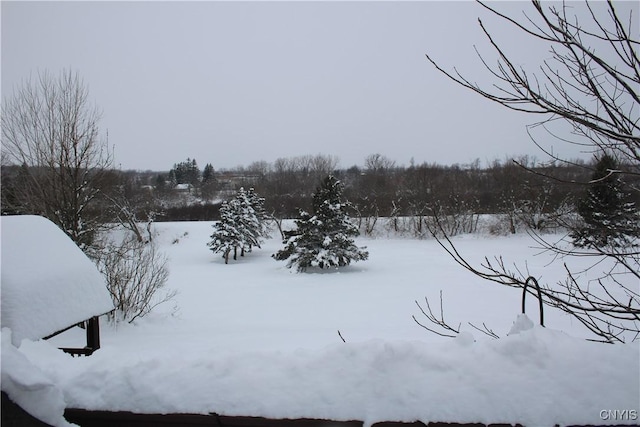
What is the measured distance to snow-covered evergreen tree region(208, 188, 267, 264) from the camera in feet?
89.1

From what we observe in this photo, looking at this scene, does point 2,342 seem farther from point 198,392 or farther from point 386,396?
point 386,396

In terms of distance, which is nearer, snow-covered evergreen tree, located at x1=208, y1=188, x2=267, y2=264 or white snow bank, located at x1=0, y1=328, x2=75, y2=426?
white snow bank, located at x1=0, y1=328, x2=75, y2=426

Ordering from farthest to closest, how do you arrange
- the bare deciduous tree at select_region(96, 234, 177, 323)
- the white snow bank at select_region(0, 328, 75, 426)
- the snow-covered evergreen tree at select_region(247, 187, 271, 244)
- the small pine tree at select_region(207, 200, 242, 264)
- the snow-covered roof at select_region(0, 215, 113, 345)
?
the snow-covered evergreen tree at select_region(247, 187, 271, 244) < the small pine tree at select_region(207, 200, 242, 264) < the bare deciduous tree at select_region(96, 234, 177, 323) < the snow-covered roof at select_region(0, 215, 113, 345) < the white snow bank at select_region(0, 328, 75, 426)

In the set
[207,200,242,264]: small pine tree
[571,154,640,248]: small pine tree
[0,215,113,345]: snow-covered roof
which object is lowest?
[207,200,242,264]: small pine tree

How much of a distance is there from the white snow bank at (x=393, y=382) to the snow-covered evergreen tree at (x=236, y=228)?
84.0 ft

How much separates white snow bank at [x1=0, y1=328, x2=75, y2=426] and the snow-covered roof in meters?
2.14

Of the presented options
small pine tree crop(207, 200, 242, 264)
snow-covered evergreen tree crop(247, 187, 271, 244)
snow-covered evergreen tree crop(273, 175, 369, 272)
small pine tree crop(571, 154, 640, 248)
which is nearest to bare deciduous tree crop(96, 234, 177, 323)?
snow-covered evergreen tree crop(273, 175, 369, 272)

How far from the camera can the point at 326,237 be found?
2112 cm

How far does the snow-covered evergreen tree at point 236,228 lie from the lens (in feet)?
89.1

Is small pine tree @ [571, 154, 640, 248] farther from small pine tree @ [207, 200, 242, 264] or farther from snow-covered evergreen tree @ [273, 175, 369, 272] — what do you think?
small pine tree @ [207, 200, 242, 264]

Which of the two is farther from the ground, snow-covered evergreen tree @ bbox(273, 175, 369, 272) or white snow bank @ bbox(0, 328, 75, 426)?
white snow bank @ bbox(0, 328, 75, 426)

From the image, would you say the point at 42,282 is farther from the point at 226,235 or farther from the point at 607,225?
the point at 226,235

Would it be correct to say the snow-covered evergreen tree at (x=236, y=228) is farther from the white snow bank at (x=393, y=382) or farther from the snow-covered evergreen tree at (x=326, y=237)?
the white snow bank at (x=393, y=382)

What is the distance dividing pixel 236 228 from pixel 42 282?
951 inches
